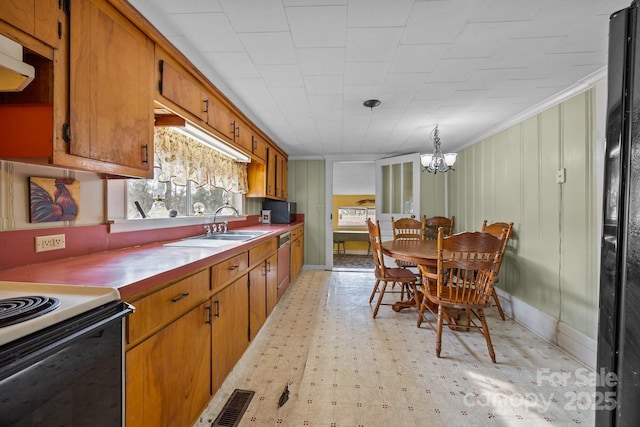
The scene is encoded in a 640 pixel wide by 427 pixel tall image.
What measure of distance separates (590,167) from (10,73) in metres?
3.31

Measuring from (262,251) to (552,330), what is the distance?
8.76 feet

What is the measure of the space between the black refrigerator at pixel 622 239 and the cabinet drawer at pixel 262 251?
204cm

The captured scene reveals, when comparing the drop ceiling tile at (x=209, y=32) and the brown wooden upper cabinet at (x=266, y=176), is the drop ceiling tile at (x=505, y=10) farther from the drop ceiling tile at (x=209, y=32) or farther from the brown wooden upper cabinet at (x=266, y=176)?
the brown wooden upper cabinet at (x=266, y=176)

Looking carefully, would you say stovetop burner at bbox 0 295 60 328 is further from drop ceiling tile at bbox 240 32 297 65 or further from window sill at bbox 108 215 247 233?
drop ceiling tile at bbox 240 32 297 65

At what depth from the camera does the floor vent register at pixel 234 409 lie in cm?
153

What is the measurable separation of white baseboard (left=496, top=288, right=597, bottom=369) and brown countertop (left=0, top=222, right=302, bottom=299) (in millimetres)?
2750

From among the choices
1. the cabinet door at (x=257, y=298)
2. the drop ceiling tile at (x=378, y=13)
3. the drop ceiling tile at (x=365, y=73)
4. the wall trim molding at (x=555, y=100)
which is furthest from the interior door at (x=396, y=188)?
the drop ceiling tile at (x=378, y=13)

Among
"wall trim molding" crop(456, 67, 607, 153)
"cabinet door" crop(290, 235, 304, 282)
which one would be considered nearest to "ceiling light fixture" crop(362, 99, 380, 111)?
"wall trim molding" crop(456, 67, 607, 153)

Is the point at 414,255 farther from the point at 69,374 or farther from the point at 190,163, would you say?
the point at 69,374

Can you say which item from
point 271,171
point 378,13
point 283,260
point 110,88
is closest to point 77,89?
point 110,88

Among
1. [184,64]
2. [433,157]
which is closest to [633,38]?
[184,64]

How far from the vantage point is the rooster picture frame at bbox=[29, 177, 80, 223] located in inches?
49.6

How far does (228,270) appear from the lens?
1812 mm

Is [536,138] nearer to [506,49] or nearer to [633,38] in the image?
[506,49]
